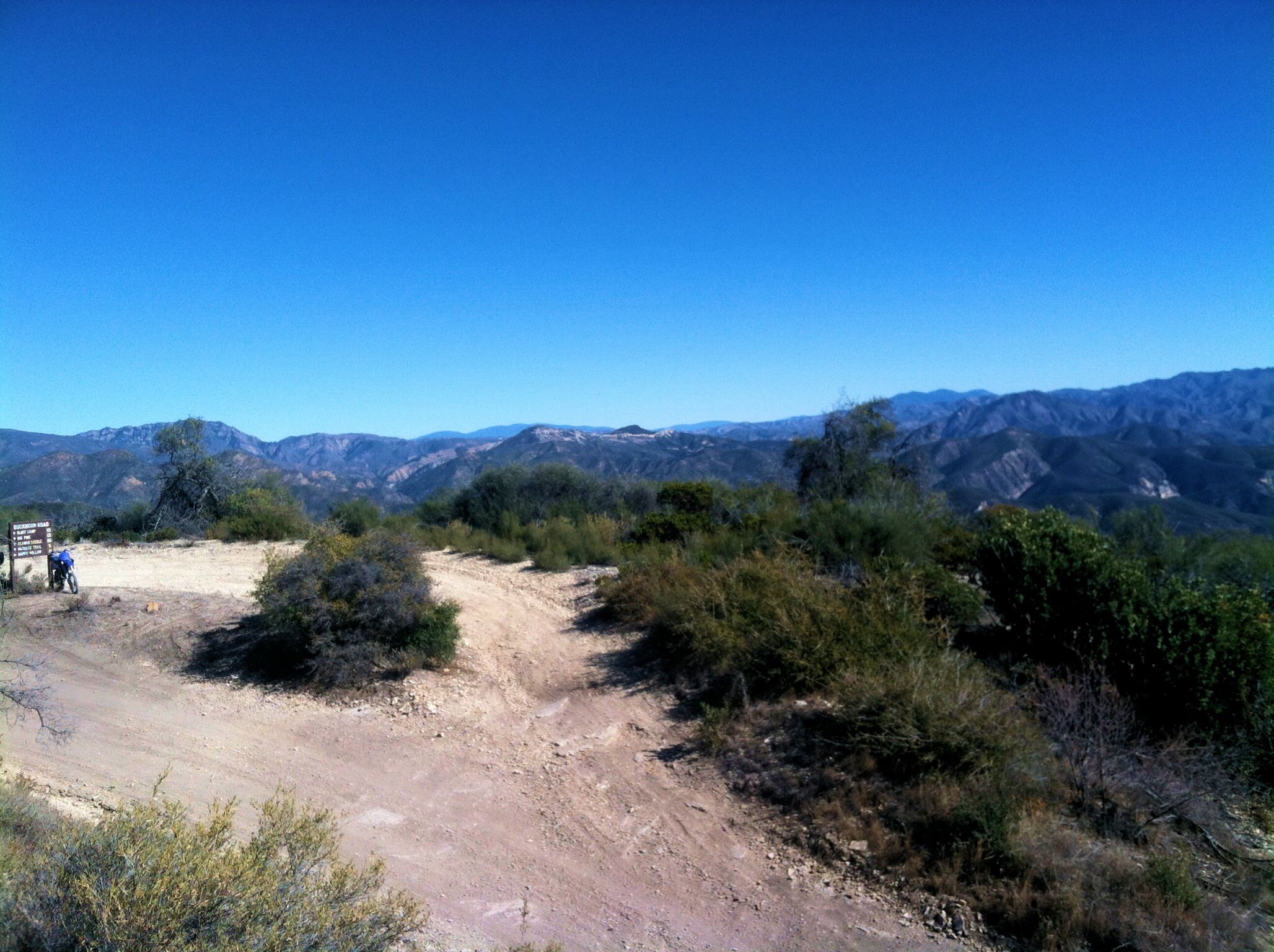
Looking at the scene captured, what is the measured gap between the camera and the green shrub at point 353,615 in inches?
378

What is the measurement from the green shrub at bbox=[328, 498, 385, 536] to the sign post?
6.09m

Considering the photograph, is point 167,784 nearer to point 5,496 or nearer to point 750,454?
point 5,496

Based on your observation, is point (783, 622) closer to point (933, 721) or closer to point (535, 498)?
point (933, 721)

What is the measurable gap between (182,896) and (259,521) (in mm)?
18561

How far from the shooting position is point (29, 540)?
43.9 ft

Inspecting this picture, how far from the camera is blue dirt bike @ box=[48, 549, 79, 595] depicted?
1217 cm

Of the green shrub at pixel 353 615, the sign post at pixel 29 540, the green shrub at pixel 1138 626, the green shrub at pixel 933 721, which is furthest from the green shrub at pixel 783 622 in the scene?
the sign post at pixel 29 540

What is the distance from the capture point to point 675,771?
25.2 feet

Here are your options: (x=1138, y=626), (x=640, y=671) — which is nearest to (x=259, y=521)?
(x=640, y=671)

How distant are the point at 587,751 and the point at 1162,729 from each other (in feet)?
18.8

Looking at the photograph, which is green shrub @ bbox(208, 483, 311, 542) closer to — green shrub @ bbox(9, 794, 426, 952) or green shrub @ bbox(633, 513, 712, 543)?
green shrub @ bbox(633, 513, 712, 543)

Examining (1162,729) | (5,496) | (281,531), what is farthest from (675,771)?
(5,496)

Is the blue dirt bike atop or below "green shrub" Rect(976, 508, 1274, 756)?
atop

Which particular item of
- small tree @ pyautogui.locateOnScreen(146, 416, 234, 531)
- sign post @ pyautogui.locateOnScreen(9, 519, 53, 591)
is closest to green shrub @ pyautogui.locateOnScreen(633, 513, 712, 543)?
sign post @ pyautogui.locateOnScreen(9, 519, 53, 591)
